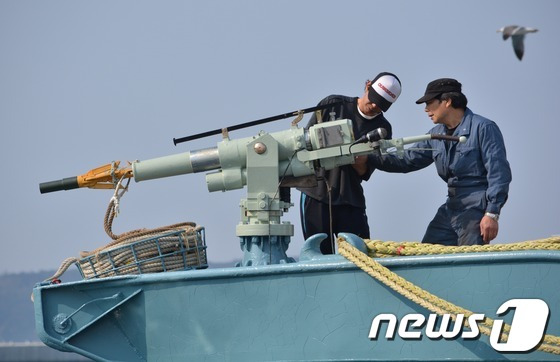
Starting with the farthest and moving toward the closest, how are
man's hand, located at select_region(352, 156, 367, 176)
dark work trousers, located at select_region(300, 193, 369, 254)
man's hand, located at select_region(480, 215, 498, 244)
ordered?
dark work trousers, located at select_region(300, 193, 369, 254), man's hand, located at select_region(352, 156, 367, 176), man's hand, located at select_region(480, 215, 498, 244)

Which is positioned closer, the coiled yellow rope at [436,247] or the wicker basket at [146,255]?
the coiled yellow rope at [436,247]

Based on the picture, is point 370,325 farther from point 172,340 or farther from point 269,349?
point 172,340

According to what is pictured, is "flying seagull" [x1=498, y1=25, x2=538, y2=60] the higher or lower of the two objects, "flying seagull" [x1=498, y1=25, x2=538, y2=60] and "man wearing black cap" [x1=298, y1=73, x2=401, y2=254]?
the higher

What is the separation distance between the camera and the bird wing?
34.1 ft

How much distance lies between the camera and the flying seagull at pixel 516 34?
10.4m

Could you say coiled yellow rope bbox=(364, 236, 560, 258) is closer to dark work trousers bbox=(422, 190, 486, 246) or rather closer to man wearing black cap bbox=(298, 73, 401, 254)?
dark work trousers bbox=(422, 190, 486, 246)

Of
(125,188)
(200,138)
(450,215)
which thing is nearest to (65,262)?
(125,188)

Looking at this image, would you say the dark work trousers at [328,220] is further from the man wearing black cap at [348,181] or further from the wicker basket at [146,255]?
the wicker basket at [146,255]

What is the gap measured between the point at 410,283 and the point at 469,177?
1.68 meters

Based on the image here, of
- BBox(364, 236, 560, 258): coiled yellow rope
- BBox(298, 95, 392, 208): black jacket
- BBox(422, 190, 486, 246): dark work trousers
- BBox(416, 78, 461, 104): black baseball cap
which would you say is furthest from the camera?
BBox(298, 95, 392, 208): black jacket

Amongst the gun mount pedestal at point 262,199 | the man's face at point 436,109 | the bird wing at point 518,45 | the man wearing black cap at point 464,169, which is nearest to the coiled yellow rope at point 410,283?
the gun mount pedestal at point 262,199

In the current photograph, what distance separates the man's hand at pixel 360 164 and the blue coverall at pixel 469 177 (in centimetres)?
42

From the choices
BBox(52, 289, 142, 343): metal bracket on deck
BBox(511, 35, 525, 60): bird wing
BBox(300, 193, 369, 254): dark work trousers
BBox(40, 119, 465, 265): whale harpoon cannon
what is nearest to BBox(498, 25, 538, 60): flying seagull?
BBox(511, 35, 525, 60): bird wing

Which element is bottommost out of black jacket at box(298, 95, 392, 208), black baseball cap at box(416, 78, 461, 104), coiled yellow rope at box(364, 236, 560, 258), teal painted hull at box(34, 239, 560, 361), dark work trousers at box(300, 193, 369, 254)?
teal painted hull at box(34, 239, 560, 361)
